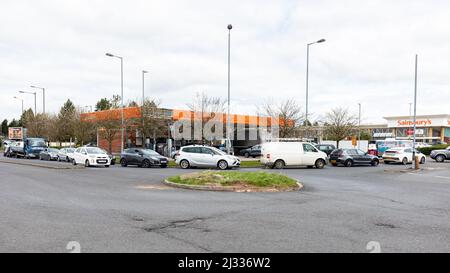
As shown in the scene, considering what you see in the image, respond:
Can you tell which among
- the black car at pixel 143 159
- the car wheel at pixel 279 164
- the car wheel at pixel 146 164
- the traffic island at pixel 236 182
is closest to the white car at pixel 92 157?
the black car at pixel 143 159

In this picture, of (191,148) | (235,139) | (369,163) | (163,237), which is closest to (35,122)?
(235,139)

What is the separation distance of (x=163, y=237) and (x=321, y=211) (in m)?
4.31

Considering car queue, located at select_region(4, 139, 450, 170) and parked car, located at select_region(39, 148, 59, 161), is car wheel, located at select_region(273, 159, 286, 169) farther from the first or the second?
parked car, located at select_region(39, 148, 59, 161)

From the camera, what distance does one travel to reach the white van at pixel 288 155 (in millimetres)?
25859

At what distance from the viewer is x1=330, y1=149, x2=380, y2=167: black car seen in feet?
94.3

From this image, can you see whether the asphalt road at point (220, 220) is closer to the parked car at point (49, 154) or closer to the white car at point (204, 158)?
the white car at point (204, 158)

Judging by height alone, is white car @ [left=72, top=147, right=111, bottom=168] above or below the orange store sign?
below

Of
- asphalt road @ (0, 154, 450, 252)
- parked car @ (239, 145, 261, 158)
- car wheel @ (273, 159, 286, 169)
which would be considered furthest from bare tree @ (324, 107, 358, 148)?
asphalt road @ (0, 154, 450, 252)

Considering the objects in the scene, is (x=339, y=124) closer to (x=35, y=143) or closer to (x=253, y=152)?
(x=253, y=152)

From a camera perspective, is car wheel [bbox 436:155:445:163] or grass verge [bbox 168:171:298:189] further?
car wheel [bbox 436:155:445:163]

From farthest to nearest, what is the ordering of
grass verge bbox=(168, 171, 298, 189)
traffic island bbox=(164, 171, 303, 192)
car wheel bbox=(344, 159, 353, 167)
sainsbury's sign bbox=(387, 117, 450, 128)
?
1. sainsbury's sign bbox=(387, 117, 450, 128)
2. car wheel bbox=(344, 159, 353, 167)
3. grass verge bbox=(168, 171, 298, 189)
4. traffic island bbox=(164, 171, 303, 192)

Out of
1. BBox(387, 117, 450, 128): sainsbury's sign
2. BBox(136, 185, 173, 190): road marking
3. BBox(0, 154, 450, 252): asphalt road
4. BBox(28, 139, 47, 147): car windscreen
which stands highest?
BBox(387, 117, 450, 128): sainsbury's sign

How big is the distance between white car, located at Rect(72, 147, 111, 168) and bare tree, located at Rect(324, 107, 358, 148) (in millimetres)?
31451
